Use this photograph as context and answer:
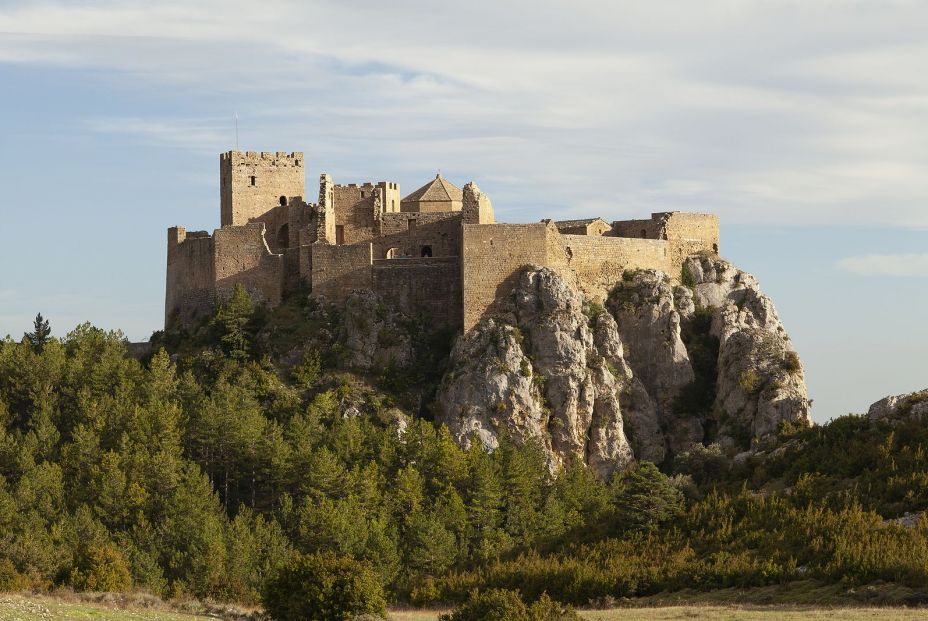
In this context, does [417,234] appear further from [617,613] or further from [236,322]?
[617,613]

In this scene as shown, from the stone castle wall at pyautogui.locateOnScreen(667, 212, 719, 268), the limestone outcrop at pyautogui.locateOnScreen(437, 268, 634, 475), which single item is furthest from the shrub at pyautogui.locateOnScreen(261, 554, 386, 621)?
the stone castle wall at pyautogui.locateOnScreen(667, 212, 719, 268)

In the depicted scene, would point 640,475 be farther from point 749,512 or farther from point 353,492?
point 353,492

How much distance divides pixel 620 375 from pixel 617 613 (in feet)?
120

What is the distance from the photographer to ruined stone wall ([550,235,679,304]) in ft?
253

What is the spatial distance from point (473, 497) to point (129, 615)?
29.8 meters

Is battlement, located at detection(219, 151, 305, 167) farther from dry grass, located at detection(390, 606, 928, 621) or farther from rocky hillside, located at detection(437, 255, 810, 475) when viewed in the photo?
dry grass, located at detection(390, 606, 928, 621)

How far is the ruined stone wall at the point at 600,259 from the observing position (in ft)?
253

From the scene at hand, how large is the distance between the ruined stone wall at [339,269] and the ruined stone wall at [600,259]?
360 inches

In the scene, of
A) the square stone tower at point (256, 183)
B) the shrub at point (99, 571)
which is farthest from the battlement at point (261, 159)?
the shrub at point (99, 571)

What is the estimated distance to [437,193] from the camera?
265ft

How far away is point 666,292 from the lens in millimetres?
78562

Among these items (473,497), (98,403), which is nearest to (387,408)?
(473,497)

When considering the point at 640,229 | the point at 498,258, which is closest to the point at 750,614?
the point at 498,258

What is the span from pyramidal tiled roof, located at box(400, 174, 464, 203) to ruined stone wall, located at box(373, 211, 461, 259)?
2.85 m
